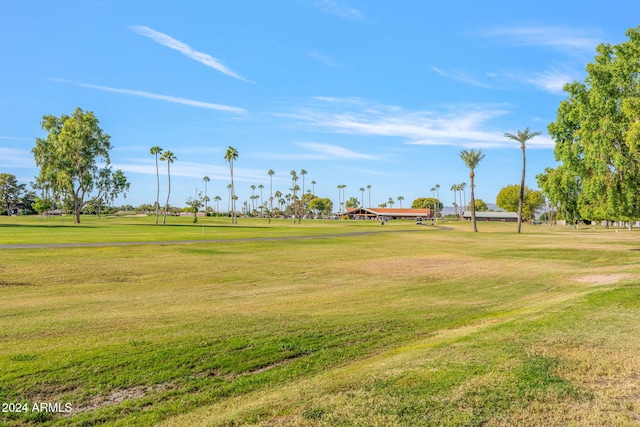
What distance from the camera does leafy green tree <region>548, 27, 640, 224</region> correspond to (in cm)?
3197

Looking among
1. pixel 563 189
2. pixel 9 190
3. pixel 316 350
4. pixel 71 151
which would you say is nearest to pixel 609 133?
pixel 563 189

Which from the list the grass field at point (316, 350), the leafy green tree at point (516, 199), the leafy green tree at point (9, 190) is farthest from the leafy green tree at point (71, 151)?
the leafy green tree at point (516, 199)

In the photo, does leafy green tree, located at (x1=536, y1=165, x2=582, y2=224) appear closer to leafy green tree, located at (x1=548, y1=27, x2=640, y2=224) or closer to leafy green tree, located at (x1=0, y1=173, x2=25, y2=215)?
leafy green tree, located at (x1=548, y1=27, x2=640, y2=224)

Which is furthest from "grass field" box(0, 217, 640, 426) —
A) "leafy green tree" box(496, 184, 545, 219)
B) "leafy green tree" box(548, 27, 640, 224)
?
"leafy green tree" box(496, 184, 545, 219)

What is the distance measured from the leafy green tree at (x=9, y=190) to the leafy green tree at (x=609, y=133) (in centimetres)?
19593

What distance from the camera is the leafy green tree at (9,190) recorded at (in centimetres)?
17600

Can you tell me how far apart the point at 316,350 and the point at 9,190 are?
212m

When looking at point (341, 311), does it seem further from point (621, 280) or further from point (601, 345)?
point (621, 280)

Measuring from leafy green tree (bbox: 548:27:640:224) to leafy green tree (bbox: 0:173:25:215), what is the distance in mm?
195931

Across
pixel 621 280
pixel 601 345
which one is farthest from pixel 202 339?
pixel 621 280

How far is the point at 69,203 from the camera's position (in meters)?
97.4

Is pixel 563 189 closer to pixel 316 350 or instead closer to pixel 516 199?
pixel 316 350

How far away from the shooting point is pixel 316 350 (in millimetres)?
10281

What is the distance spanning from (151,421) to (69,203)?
10524 cm
